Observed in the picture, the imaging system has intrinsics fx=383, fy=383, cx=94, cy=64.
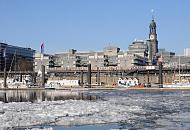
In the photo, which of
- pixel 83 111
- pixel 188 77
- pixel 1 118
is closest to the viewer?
pixel 1 118

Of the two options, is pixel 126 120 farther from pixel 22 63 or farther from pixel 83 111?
pixel 22 63

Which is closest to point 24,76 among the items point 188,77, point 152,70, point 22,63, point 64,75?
point 64,75

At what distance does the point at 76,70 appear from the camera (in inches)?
6412

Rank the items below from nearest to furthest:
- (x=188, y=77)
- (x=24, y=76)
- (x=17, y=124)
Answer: (x=17, y=124) → (x=188, y=77) → (x=24, y=76)

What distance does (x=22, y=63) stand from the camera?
633ft

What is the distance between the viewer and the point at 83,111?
27906mm

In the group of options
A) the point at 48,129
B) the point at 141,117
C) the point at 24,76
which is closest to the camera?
the point at 48,129

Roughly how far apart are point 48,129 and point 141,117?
8.08 m

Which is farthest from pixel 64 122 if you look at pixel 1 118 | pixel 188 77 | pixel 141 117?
pixel 188 77

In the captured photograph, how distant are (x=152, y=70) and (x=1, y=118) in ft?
419

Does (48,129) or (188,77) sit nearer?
(48,129)

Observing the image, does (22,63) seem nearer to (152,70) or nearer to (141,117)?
(152,70)

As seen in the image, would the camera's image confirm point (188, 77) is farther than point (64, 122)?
Yes

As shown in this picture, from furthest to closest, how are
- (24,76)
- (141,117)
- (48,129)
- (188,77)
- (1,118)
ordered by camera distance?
(24,76) → (188,77) → (141,117) → (1,118) → (48,129)
